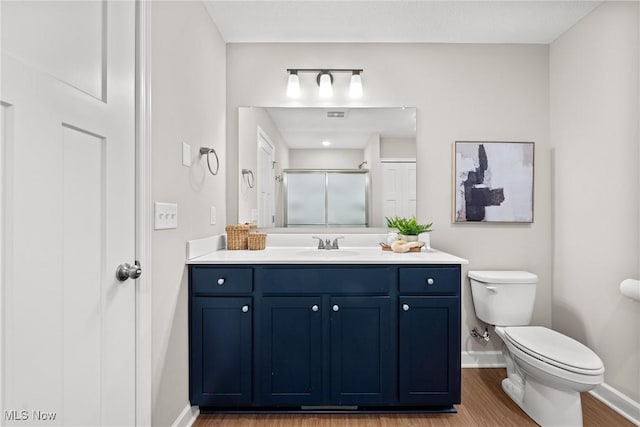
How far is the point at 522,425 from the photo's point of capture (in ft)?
5.93

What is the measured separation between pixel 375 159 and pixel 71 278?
197 cm

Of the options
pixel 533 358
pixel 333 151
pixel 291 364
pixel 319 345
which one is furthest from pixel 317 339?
pixel 333 151

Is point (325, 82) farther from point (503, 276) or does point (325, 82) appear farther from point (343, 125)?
point (503, 276)

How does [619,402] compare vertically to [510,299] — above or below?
below

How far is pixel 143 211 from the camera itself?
1.35 metres

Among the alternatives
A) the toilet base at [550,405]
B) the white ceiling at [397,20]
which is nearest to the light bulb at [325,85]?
the white ceiling at [397,20]

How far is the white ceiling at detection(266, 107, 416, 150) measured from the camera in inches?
98.6

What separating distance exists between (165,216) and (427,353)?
148cm

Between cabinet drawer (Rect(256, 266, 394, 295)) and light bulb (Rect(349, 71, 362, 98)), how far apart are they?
1327 millimetres

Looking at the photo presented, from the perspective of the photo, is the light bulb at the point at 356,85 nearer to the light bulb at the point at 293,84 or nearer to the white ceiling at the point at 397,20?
the white ceiling at the point at 397,20

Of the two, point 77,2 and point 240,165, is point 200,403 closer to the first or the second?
point 240,165

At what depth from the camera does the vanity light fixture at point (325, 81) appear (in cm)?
246

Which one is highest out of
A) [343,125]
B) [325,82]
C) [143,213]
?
[325,82]

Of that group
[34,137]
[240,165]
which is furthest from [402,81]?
[34,137]
